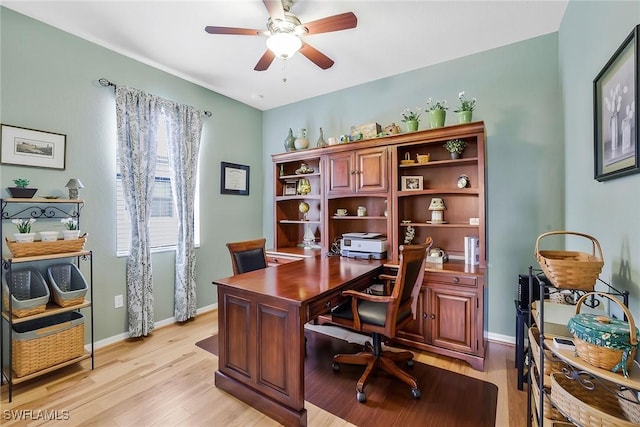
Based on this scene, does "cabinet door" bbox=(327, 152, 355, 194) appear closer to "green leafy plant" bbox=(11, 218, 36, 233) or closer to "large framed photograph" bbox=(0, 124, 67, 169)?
"large framed photograph" bbox=(0, 124, 67, 169)

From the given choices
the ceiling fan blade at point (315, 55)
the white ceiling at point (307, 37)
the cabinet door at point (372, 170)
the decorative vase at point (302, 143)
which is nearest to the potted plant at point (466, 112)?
the white ceiling at point (307, 37)

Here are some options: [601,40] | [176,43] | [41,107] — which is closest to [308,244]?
[176,43]

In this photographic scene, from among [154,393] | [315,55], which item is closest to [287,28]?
[315,55]

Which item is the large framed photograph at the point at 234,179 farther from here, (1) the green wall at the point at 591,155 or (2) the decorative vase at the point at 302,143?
(1) the green wall at the point at 591,155

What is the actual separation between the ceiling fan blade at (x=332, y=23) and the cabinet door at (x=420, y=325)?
218 centimetres

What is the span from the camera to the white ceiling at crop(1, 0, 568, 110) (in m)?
2.23

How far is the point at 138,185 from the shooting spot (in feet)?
9.62

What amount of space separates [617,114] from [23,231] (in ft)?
12.3

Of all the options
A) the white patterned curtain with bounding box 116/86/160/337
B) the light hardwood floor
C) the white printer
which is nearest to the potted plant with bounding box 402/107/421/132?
the white printer

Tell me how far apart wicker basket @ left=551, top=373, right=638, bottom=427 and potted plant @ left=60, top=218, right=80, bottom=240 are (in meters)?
3.21

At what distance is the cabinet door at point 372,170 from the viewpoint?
119 inches

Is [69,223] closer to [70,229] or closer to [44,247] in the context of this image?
[70,229]

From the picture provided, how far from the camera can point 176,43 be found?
2.72 meters

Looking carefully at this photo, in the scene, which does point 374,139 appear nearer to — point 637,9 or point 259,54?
point 259,54
